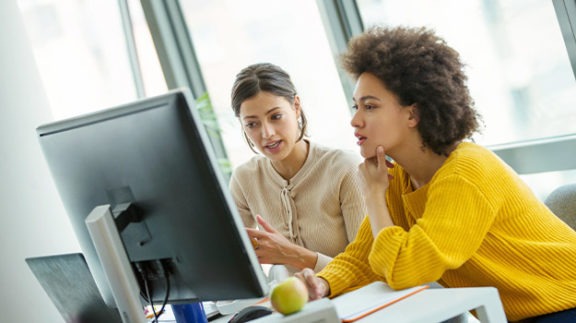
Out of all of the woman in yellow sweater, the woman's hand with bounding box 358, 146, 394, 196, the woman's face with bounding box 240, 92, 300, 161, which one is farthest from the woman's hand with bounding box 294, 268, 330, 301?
the woman's face with bounding box 240, 92, 300, 161

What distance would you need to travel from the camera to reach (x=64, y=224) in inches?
118

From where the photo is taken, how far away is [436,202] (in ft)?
5.64

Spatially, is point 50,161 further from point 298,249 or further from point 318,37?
point 318,37

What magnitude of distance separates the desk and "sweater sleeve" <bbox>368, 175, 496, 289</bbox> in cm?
14

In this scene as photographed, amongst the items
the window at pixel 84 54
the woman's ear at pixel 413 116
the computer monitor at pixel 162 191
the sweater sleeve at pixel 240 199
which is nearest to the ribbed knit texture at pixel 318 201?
the sweater sleeve at pixel 240 199

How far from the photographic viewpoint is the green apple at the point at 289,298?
4.53 ft

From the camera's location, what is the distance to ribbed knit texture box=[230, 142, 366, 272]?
99.8 inches

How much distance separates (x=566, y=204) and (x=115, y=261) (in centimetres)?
130

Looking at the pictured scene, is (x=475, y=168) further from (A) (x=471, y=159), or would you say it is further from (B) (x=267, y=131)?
(B) (x=267, y=131)

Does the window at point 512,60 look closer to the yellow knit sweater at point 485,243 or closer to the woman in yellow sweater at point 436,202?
the woman in yellow sweater at point 436,202

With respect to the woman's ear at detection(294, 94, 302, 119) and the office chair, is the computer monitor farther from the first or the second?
the woman's ear at detection(294, 94, 302, 119)

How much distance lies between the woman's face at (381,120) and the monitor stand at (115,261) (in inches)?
29.3

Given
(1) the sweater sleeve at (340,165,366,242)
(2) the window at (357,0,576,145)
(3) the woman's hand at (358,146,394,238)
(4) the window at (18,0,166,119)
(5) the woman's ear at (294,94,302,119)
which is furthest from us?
(4) the window at (18,0,166,119)

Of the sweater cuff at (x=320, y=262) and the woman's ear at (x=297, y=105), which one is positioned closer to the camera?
the sweater cuff at (x=320, y=262)
